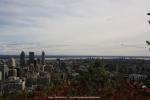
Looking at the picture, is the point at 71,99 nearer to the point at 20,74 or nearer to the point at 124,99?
the point at 124,99

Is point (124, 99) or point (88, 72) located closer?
point (124, 99)

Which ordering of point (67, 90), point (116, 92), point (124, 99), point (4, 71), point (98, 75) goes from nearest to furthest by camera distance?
point (124, 99) < point (116, 92) < point (67, 90) < point (98, 75) < point (4, 71)

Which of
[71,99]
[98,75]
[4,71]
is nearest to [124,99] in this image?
[71,99]

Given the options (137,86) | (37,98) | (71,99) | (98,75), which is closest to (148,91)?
(137,86)

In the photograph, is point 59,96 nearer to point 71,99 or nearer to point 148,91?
point 71,99

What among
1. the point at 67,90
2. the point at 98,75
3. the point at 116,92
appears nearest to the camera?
the point at 116,92

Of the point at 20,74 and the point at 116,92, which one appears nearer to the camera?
the point at 116,92

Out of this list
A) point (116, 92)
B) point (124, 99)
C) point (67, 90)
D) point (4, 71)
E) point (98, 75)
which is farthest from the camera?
point (4, 71)

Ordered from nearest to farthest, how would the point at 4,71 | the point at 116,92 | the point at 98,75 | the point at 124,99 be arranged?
the point at 124,99
the point at 116,92
the point at 98,75
the point at 4,71
